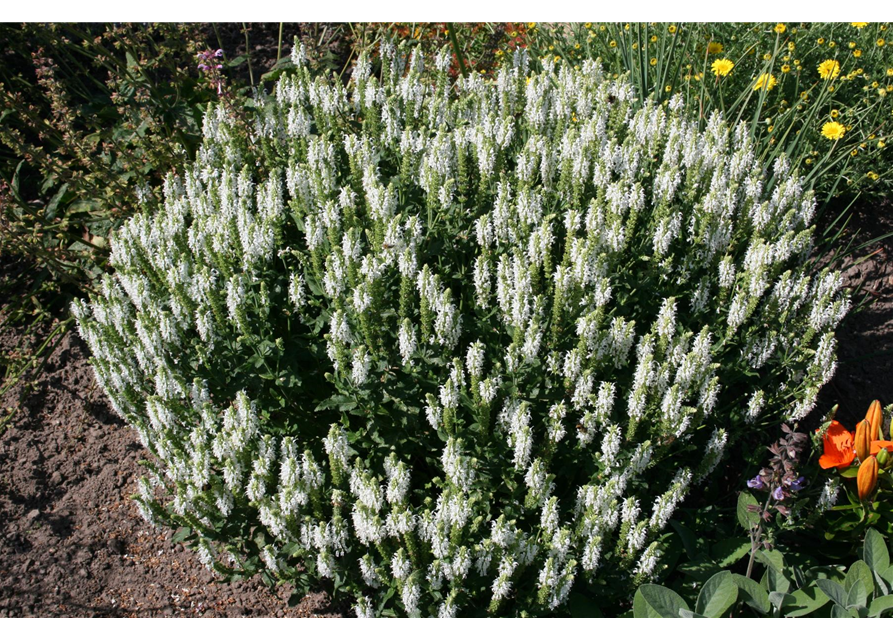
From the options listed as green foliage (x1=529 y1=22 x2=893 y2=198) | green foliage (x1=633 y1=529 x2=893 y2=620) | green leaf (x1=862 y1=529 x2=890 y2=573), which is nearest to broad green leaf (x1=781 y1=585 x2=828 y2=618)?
green foliage (x1=633 y1=529 x2=893 y2=620)

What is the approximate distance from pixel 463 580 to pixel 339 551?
413 millimetres

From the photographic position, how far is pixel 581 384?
2.63m

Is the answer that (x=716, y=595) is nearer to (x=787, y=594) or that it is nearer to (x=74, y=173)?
(x=787, y=594)

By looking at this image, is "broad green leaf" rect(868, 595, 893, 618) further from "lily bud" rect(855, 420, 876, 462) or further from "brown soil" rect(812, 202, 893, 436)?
"brown soil" rect(812, 202, 893, 436)

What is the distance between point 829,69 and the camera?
15.3 ft

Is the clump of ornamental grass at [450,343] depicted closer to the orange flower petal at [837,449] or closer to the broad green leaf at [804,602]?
the orange flower petal at [837,449]

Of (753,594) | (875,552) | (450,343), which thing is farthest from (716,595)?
(450,343)

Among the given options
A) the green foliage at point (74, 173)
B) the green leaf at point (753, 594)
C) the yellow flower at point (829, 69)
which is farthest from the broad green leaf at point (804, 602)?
the green foliage at point (74, 173)

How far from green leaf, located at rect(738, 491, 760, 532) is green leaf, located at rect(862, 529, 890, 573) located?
0.39 meters

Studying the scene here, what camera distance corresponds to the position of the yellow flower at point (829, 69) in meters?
4.62

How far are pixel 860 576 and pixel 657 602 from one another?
762 mm

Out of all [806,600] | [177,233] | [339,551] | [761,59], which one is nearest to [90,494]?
[177,233]

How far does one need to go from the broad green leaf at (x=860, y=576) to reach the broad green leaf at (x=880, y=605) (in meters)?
0.06

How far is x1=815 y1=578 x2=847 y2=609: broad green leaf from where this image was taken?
270 cm
